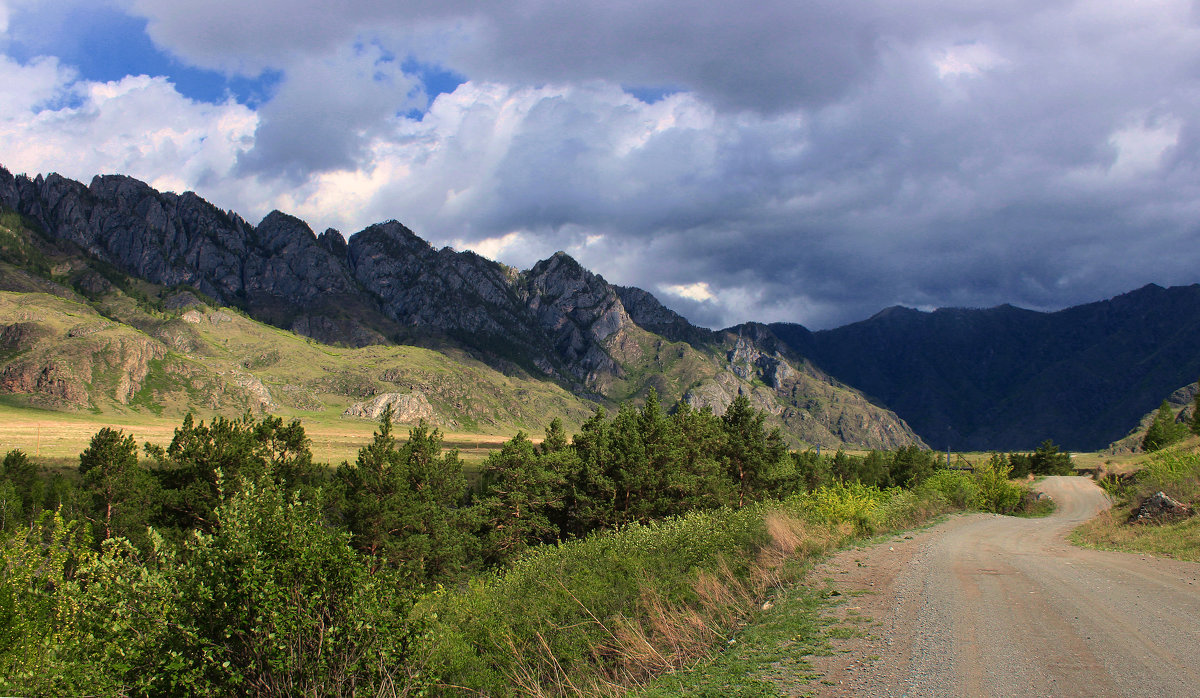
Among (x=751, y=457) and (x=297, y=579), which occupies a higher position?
(x=297, y=579)

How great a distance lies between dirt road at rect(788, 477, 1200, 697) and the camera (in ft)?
25.9

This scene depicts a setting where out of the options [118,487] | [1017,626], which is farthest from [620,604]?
[118,487]

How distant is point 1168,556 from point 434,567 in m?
36.2

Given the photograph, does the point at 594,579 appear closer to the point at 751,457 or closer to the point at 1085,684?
the point at 1085,684

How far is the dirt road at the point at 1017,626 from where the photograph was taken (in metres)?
7.89

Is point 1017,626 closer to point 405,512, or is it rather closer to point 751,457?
point 405,512

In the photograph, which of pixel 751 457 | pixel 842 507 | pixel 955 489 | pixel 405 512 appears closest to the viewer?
pixel 842 507

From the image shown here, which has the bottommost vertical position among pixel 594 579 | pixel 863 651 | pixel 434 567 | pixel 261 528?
pixel 434 567

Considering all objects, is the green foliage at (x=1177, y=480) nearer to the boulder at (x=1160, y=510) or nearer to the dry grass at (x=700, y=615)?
the boulder at (x=1160, y=510)

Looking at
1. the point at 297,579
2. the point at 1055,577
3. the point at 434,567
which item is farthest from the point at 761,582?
the point at 434,567

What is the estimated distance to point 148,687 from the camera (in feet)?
23.9

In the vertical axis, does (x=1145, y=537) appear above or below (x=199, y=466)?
above

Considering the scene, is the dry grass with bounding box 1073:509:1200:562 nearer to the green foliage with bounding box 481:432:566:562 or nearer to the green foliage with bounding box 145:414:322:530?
the green foliage with bounding box 481:432:566:562

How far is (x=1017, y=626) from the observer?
10.1 meters
